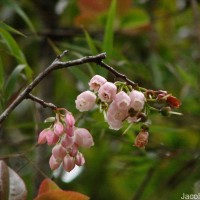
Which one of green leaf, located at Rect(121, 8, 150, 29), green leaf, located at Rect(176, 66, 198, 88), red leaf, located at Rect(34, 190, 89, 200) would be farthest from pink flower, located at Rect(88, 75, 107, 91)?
green leaf, located at Rect(121, 8, 150, 29)

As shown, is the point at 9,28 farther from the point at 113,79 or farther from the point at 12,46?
the point at 113,79

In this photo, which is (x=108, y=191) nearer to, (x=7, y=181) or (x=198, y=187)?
(x=198, y=187)

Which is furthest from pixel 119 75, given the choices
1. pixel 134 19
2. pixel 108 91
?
pixel 134 19

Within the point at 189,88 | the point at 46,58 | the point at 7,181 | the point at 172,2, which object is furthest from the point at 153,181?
the point at 7,181

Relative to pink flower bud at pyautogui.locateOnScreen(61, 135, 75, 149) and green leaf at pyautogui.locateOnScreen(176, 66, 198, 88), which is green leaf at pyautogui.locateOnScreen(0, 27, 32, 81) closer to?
pink flower bud at pyautogui.locateOnScreen(61, 135, 75, 149)

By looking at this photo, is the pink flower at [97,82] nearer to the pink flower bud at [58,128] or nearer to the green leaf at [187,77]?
the pink flower bud at [58,128]

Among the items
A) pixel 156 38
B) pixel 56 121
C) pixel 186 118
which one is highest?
pixel 156 38
